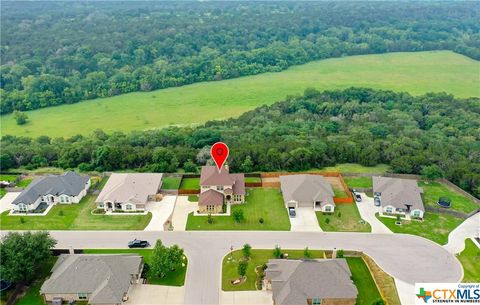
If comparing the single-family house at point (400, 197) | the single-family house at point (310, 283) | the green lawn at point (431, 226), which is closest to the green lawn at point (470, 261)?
the green lawn at point (431, 226)

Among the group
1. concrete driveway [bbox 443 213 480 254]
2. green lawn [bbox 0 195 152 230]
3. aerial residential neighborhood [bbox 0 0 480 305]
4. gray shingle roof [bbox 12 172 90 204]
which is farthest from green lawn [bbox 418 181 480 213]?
gray shingle roof [bbox 12 172 90 204]

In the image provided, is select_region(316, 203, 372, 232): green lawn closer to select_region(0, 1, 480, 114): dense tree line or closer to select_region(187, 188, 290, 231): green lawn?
select_region(187, 188, 290, 231): green lawn

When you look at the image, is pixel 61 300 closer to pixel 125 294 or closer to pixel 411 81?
pixel 125 294

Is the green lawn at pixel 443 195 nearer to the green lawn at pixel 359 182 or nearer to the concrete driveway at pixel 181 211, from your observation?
the green lawn at pixel 359 182

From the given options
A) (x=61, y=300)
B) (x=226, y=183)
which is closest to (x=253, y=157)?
(x=226, y=183)

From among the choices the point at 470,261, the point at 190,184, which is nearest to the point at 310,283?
the point at 470,261

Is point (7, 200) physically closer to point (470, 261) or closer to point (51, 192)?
point (51, 192)

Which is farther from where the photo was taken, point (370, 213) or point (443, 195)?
point (443, 195)
